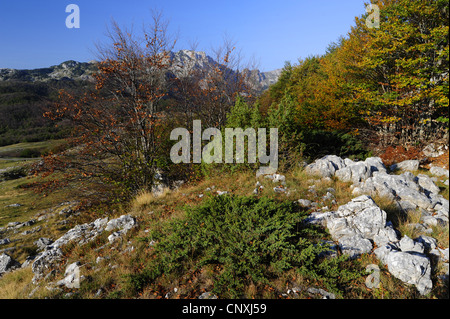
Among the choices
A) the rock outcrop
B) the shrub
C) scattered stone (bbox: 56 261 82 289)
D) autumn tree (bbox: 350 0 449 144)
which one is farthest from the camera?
autumn tree (bbox: 350 0 449 144)

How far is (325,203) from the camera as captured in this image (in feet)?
17.1

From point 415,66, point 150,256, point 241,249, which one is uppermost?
point 415,66

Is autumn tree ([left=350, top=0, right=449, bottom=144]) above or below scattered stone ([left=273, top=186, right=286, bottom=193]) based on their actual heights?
above

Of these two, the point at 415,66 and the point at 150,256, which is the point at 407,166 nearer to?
the point at 415,66

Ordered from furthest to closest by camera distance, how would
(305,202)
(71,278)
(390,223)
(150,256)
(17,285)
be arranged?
(305,202)
(17,285)
(150,256)
(390,223)
(71,278)

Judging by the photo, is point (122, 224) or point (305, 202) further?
point (122, 224)

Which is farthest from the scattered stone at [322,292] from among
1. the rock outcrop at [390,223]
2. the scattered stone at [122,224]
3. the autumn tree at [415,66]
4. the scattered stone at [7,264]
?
the scattered stone at [7,264]

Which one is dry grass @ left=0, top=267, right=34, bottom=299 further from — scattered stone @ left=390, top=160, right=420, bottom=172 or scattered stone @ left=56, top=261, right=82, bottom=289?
scattered stone @ left=390, top=160, right=420, bottom=172

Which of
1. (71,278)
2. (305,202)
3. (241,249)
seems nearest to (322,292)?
(241,249)

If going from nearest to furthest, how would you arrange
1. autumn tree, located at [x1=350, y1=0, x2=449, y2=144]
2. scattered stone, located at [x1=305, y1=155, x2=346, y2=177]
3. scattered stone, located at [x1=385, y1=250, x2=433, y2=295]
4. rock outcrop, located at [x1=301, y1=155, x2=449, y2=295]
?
1. scattered stone, located at [x1=385, y1=250, x2=433, y2=295]
2. rock outcrop, located at [x1=301, y1=155, x2=449, y2=295]
3. autumn tree, located at [x1=350, y1=0, x2=449, y2=144]
4. scattered stone, located at [x1=305, y1=155, x2=346, y2=177]

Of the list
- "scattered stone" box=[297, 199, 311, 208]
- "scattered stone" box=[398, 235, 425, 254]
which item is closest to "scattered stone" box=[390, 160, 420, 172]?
"scattered stone" box=[297, 199, 311, 208]

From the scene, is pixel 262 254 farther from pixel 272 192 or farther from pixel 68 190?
pixel 68 190

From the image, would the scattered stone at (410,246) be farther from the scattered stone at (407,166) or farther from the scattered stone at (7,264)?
the scattered stone at (7,264)
